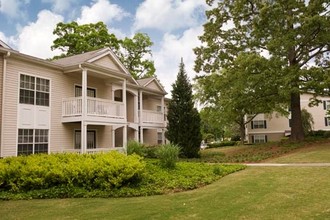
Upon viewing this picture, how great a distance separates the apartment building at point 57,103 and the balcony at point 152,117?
1.75 metres

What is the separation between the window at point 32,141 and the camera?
612 inches

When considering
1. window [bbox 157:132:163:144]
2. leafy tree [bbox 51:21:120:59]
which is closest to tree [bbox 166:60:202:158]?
window [bbox 157:132:163:144]

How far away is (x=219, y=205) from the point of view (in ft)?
24.5

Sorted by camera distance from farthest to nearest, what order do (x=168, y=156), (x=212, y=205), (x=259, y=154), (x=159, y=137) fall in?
(x=159, y=137) < (x=259, y=154) < (x=168, y=156) < (x=212, y=205)

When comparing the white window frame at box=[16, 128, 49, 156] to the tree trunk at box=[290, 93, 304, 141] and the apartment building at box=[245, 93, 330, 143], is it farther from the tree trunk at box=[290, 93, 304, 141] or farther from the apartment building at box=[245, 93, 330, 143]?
the apartment building at box=[245, 93, 330, 143]

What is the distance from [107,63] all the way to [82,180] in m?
11.8

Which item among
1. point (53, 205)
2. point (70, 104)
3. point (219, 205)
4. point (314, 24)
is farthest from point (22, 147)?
point (314, 24)

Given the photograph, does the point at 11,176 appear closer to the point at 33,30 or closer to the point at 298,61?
the point at 33,30

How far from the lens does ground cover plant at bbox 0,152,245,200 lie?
9.38 metres

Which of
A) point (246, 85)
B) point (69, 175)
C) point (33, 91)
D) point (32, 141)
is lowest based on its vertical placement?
point (69, 175)

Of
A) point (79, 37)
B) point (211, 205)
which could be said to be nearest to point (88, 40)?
point (79, 37)

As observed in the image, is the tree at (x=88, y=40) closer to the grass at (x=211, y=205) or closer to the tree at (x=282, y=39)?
the tree at (x=282, y=39)

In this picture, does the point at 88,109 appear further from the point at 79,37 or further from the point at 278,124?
the point at 278,124

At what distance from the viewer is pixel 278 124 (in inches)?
1892
